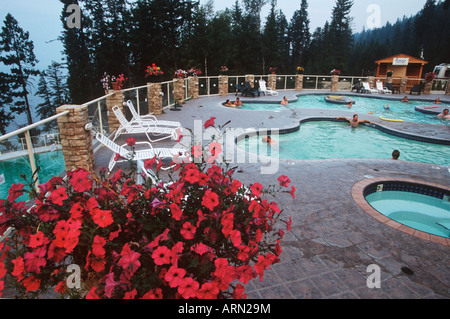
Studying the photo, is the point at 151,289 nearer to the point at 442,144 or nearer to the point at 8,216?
the point at 8,216

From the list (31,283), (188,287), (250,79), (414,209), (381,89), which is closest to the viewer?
(188,287)

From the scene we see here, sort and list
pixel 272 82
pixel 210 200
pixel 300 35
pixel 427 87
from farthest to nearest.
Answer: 1. pixel 300 35
2. pixel 272 82
3. pixel 427 87
4. pixel 210 200

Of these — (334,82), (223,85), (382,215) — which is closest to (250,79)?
(223,85)

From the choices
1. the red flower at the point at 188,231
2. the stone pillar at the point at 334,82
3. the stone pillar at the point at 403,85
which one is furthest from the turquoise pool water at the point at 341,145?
the stone pillar at the point at 403,85

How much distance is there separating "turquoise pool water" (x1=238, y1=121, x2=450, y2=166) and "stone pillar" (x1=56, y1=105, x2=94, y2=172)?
4.88 metres

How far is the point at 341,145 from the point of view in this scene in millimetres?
11156

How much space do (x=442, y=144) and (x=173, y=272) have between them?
11179mm

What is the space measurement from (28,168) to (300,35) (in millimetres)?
54614

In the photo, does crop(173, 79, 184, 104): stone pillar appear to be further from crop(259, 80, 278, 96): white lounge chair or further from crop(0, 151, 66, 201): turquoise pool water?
crop(0, 151, 66, 201): turquoise pool water

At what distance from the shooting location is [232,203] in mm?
1797

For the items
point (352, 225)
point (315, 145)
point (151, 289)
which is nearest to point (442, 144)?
point (315, 145)

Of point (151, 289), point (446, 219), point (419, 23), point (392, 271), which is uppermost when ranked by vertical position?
point (419, 23)

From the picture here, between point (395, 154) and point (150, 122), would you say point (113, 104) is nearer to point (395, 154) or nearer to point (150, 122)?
point (150, 122)

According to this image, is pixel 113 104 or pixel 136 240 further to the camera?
pixel 113 104
